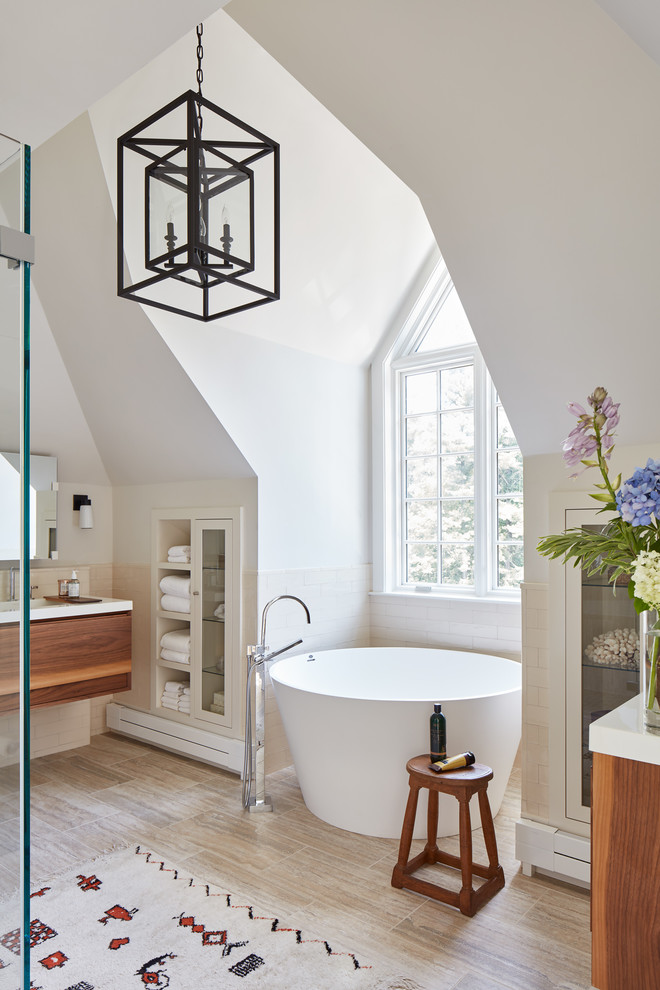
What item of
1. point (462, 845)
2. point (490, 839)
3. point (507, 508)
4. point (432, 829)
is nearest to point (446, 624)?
point (507, 508)

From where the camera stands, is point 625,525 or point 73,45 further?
point 625,525

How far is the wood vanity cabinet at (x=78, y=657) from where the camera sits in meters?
3.73

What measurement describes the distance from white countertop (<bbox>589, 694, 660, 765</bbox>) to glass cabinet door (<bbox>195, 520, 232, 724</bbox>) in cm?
281

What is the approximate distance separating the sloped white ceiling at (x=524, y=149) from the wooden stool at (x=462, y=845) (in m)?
1.46

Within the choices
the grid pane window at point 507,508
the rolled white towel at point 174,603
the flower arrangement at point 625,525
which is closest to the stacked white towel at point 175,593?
the rolled white towel at point 174,603

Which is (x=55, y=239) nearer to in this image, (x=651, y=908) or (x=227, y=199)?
(x=227, y=199)

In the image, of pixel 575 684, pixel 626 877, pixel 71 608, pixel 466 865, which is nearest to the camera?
pixel 626 877

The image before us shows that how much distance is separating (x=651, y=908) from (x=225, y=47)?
3.24m

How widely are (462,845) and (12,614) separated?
2.07 m

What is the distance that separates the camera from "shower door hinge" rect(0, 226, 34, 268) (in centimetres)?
108

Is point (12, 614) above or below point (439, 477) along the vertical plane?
below

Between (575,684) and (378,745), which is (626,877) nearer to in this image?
(575,684)

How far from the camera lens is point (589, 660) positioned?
2.75m

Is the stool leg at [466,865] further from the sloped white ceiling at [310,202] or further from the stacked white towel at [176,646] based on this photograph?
the sloped white ceiling at [310,202]
